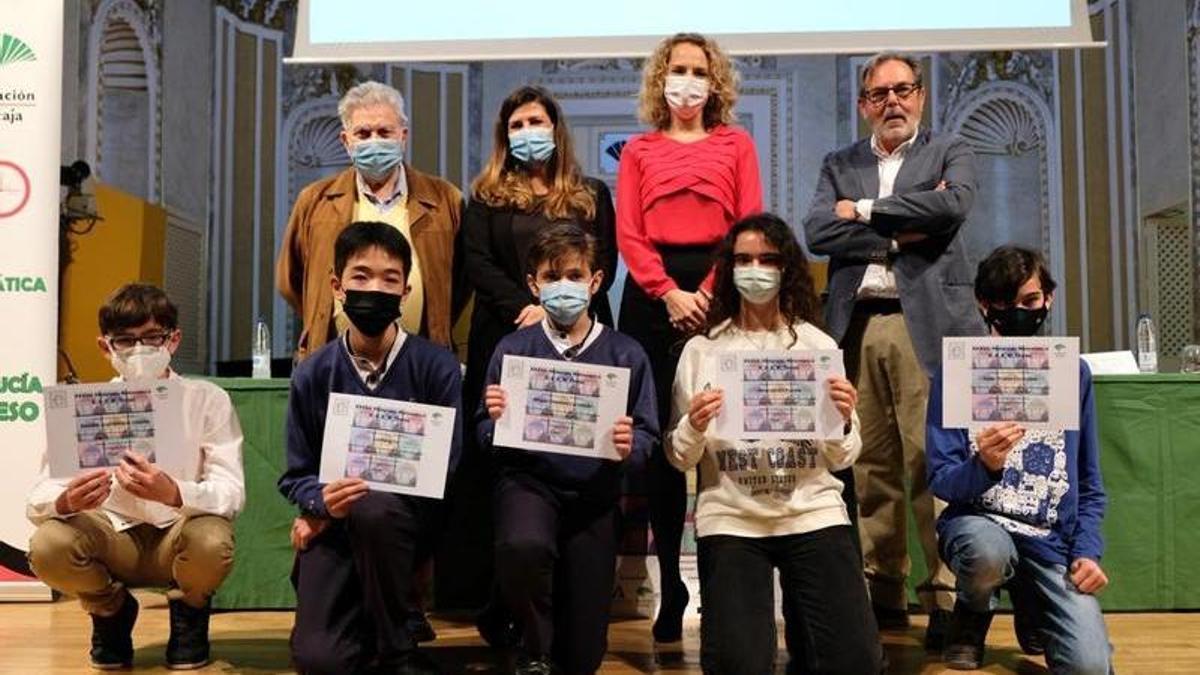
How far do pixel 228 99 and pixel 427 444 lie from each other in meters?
8.15

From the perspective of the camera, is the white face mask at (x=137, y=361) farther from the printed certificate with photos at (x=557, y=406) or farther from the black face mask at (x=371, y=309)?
the printed certificate with photos at (x=557, y=406)

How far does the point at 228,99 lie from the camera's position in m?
9.94

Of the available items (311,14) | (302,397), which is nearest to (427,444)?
(302,397)

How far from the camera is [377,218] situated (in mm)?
3287

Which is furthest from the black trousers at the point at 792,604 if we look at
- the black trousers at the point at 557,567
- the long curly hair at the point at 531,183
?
the long curly hair at the point at 531,183

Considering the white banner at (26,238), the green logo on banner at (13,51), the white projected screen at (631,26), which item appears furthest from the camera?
the white projected screen at (631,26)

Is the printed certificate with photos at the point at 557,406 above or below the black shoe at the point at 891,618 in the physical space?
above

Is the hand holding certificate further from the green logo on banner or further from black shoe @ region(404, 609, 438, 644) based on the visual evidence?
the green logo on banner

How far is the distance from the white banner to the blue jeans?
3013mm

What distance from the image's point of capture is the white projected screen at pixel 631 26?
4539 mm

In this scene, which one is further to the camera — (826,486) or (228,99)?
(228,99)

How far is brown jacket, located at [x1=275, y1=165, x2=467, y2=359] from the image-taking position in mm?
3236

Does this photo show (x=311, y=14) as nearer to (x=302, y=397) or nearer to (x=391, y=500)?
(x=302, y=397)

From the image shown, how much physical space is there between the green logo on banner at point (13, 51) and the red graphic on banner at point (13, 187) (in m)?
0.37
